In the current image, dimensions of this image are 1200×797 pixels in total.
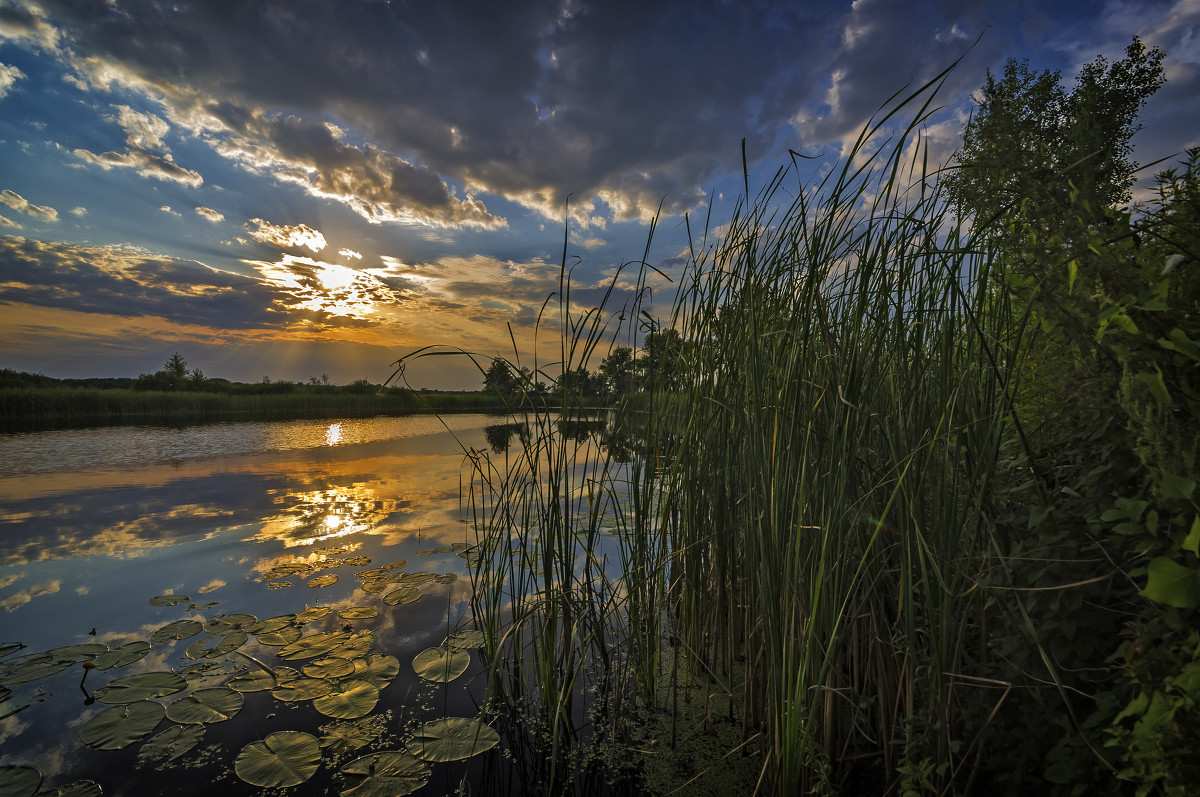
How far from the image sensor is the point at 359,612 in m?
2.57

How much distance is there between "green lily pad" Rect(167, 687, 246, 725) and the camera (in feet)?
5.62

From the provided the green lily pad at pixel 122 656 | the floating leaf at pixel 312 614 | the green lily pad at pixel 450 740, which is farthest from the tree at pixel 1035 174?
the green lily pad at pixel 122 656

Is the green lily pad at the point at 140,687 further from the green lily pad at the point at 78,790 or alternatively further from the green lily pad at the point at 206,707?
the green lily pad at the point at 78,790


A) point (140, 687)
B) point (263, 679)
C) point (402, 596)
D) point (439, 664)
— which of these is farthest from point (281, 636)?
point (439, 664)

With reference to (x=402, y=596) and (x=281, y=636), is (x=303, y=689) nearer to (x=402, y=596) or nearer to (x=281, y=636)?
(x=281, y=636)

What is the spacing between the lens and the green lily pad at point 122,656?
2037 mm

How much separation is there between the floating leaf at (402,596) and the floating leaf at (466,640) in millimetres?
508

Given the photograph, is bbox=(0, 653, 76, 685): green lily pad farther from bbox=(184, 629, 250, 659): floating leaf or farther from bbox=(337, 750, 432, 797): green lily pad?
bbox=(337, 750, 432, 797): green lily pad

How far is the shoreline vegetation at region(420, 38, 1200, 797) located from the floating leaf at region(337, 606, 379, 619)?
1.06 m

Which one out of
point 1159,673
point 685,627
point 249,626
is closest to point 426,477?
point 249,626

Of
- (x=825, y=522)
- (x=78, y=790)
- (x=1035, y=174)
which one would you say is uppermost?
(x=1035, y=174)

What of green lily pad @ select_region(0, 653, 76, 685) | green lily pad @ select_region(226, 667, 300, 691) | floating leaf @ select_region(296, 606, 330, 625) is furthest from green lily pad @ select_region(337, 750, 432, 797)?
green lily pad @ select_region(0, 653, 76, 685)

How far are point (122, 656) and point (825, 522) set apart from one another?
2923 mm

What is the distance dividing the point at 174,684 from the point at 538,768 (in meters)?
1.52
